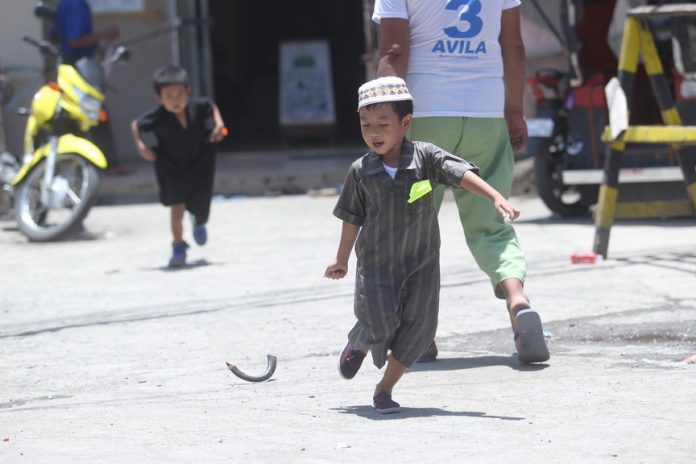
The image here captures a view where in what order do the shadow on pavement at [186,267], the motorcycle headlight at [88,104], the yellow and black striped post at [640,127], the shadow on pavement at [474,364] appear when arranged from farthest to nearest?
the motorcycle headlight at [88,104], the shadow on pavement at [186,267], the yellow and black striped post at [640,127], the shadow on pavement at [474,364]

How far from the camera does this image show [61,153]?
10.0m

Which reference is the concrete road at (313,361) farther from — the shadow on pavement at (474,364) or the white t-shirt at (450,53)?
the white t-shirt at (450,53)

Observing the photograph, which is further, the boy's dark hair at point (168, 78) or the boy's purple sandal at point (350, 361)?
the boy's dark hair at point (168, 78)

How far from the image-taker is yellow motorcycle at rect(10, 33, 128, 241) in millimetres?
9945

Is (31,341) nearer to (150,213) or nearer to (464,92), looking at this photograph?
(464,92)

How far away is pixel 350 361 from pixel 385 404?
0.84ft

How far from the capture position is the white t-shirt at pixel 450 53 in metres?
5.45

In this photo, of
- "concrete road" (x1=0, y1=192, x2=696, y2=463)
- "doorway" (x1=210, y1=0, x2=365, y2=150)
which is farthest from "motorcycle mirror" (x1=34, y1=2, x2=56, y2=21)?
"doorway" (x1=210, y1=0, x2=365, y2=150)

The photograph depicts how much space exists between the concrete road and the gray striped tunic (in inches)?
10.6

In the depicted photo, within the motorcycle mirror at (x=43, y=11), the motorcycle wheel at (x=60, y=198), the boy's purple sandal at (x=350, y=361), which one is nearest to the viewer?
the boy's purple sandal at (x=350, y=361)

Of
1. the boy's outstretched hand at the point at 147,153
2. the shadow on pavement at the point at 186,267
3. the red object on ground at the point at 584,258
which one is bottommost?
the shadow on pavement at the point at 186,267

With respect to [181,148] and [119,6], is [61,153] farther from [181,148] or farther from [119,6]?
[119,6]

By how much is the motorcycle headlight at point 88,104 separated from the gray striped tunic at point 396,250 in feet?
18.7

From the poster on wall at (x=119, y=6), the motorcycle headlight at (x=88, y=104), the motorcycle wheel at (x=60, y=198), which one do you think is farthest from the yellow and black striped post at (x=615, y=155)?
the poster on wall at (x=119, y=6)
